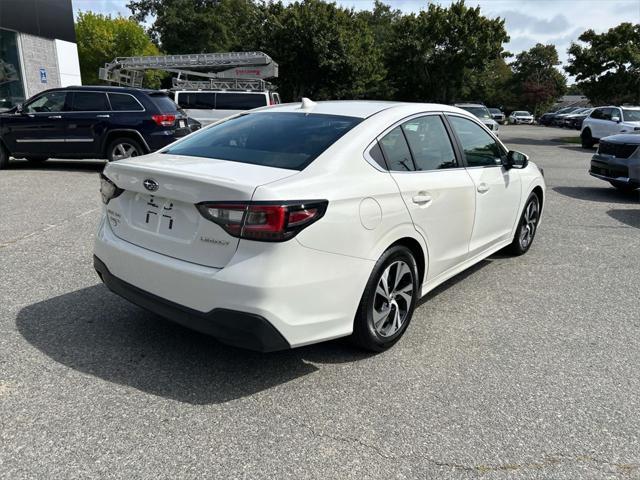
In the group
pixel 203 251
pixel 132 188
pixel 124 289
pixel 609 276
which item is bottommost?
pixel 609 276

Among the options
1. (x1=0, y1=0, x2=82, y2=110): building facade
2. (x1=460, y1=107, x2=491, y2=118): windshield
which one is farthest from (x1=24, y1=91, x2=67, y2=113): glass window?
(x1=460, y1=107, x2=491, y2=118): windshield

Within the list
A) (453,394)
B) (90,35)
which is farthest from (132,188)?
(90,35)

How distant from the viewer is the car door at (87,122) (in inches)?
413

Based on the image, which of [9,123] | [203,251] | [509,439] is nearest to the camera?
[509,439]

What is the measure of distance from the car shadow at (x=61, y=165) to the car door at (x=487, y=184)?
8.77 metres

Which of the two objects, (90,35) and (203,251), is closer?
(203,251)

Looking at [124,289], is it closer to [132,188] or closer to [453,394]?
[132,188]

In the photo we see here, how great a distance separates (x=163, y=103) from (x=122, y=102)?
79cm

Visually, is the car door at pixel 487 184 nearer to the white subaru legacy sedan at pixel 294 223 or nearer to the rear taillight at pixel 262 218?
the white subaru legacy sedan at pixel 294 223

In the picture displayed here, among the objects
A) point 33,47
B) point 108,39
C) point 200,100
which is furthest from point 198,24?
point 200,100

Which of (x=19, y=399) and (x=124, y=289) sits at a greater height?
(x=124, y=289)

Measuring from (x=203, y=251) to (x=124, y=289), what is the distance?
0.74 m

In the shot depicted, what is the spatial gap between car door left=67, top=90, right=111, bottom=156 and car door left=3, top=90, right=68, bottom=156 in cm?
17

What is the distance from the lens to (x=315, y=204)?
2795 millimetres
